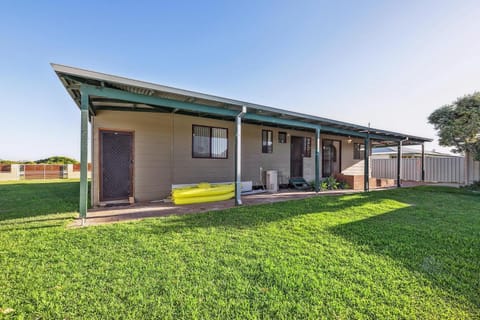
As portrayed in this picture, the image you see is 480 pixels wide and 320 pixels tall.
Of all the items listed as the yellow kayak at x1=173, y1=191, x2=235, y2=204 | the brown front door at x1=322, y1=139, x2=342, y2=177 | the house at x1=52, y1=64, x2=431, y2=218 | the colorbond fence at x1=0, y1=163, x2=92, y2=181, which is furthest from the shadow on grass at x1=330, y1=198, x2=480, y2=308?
the colorbond fence at x1=0, y1=163, x2=92, y2=181

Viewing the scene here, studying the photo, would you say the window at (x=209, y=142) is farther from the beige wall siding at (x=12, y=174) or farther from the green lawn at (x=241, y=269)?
the beige wall siding at (x=12, y=174)

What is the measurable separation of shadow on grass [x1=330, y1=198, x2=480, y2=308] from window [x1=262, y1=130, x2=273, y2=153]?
5.06 m

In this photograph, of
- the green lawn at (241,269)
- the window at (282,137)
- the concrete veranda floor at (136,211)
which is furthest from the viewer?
the window at (282,137)

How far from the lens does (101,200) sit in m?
6.00

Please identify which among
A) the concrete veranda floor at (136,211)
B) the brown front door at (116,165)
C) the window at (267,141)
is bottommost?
the concrete veranda floor at (136,211)

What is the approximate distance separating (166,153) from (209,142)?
5.25 ft

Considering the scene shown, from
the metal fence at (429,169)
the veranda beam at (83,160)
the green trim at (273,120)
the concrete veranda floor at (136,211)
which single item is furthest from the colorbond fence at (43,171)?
the metal fence at (429,169)

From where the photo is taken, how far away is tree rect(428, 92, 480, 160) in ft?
30.5

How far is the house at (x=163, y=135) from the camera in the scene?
4449 millimetres

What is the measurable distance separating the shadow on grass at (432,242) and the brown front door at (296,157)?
4.99m

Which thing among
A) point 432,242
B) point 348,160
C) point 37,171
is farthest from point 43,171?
point 432,242

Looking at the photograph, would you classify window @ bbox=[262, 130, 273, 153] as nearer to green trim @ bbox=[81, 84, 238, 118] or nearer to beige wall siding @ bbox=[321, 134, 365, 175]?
green trim @ bbox=[81, 84, 238, 118]

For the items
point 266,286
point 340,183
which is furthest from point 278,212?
point 340,183

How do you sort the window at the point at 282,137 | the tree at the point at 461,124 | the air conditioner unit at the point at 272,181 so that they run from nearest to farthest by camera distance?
1. the air conditioner unit at the point at 272,181
2. the tree at the point at 461,124
3. the window at the point at 282,137
